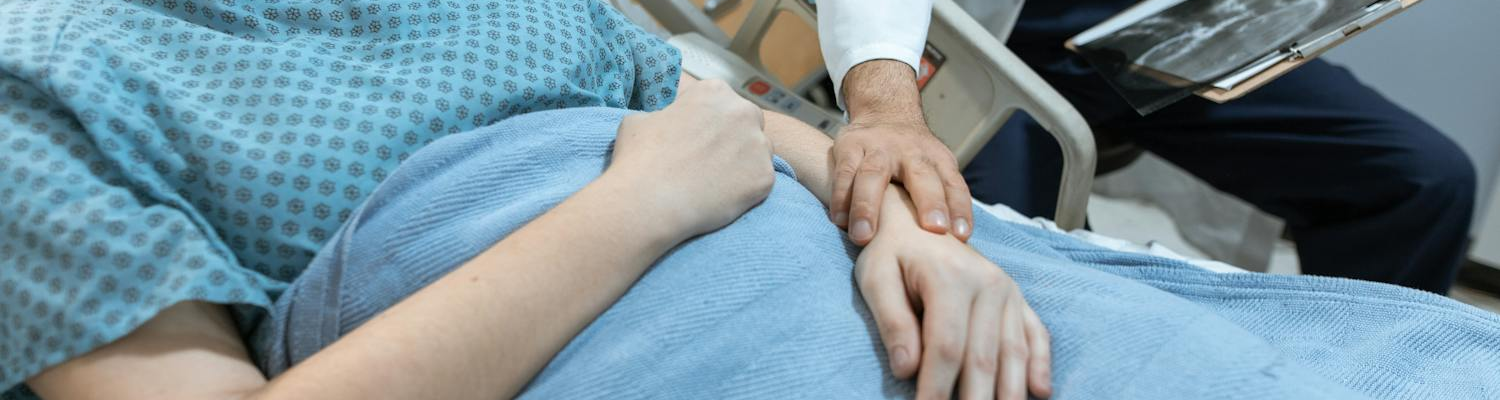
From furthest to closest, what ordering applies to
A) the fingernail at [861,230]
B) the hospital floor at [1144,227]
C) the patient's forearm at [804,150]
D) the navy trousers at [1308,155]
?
the hospital floor at [1144,227] → the navy trousers at [1308,155] → the patient's forearm at [804,150] → the fingernail at [861,230]

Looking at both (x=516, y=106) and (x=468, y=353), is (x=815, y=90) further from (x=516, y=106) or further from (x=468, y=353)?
(x=468, y=353)

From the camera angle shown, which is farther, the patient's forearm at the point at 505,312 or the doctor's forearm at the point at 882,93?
the doctor's forearm at the point at 882,93

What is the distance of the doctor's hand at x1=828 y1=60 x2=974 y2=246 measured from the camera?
85 cm

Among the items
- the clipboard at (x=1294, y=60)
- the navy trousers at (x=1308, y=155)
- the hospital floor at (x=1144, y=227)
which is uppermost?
the clipboard at (x=1294, y=60)

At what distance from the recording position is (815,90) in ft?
6.02

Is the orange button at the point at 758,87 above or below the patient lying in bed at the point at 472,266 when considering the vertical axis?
below

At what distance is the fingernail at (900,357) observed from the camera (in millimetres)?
663

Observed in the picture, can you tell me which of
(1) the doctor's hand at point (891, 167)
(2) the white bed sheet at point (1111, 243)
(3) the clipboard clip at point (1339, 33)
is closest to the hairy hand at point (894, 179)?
(1) the doctor's hand at point (891, 167)

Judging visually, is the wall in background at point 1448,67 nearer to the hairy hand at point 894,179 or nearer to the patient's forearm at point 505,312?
the hairy hand at point 894,179

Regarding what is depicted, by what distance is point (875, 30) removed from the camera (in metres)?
1.22

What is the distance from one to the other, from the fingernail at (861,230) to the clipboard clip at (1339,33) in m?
0.66

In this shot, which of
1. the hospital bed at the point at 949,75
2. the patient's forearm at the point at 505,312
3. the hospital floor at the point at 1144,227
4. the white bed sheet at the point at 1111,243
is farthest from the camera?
the hospital floor at the point at 1144,227

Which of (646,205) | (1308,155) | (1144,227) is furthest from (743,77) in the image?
(1144,227)

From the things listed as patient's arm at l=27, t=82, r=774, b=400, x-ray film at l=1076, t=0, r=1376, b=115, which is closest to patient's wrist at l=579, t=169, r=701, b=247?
patient's arm at l=27, t=82, r=774, b=400
